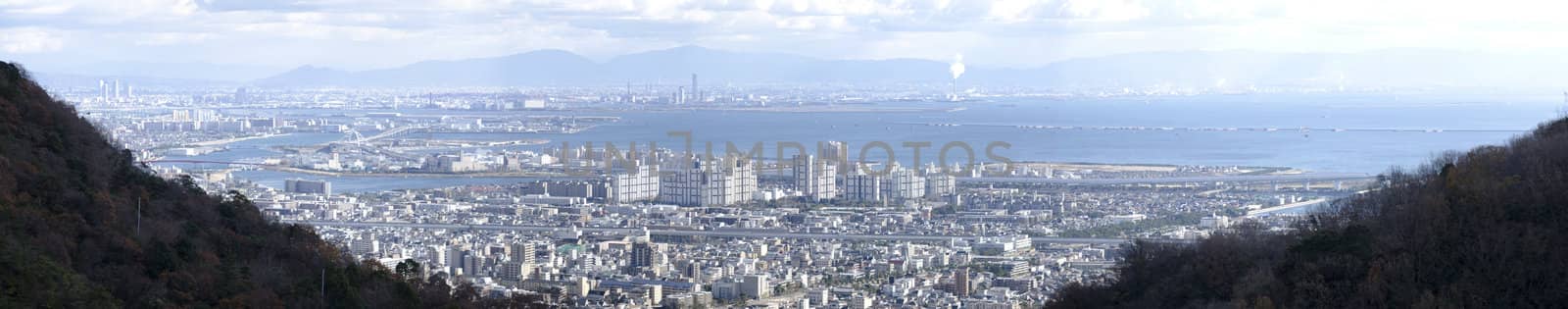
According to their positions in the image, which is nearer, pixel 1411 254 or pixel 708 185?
pixel 1411 254

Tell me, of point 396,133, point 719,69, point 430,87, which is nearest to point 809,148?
point 396,133

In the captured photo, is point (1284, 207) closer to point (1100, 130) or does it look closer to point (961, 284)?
point (961, 284)

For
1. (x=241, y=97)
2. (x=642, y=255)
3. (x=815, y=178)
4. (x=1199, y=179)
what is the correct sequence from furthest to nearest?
(x=241, y=97), (x=1199, y=179), (x=815, y=178), (x=642, y=255)

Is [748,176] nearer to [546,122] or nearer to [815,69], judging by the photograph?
[546,122]

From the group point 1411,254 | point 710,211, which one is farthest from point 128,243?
point 710,211

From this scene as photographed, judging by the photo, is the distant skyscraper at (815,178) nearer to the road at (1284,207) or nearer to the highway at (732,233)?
the highway at (732,233)

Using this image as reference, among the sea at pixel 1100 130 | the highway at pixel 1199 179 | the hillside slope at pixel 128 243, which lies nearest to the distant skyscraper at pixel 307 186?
the sea at pixel 1100 130
